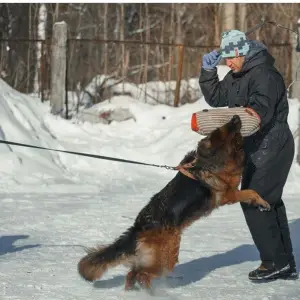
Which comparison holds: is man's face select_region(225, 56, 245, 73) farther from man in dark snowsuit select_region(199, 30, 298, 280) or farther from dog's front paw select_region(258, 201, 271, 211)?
dog's front paw select_region(258, 201, 271, 211)

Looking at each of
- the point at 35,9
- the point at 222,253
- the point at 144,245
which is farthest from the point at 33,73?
the point at 144,245

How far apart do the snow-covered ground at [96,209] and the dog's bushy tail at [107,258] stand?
18cm

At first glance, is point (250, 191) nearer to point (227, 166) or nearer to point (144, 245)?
point (227, 166)

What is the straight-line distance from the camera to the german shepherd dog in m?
4.80

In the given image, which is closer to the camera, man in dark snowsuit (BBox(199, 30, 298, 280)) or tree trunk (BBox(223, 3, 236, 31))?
man in dark snowsuit (BBox(199, 30, 298, 280))

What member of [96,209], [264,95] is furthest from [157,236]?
[96,209]

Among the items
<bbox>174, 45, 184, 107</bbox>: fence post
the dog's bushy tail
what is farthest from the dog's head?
<bbox>174, 45, 184, 107</bbox>: fence post

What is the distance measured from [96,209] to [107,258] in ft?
12.0

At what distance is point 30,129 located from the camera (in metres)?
12.2

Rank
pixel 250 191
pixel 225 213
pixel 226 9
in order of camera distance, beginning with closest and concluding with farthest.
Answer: pixel 250 191 < pixel 225 213 < pixel 226 9

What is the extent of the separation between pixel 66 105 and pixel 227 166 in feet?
30.7

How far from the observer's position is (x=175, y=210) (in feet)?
15.9

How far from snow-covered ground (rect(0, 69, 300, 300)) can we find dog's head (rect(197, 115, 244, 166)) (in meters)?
0.93

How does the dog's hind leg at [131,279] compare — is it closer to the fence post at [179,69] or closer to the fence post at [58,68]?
the fence post at [58,68]
